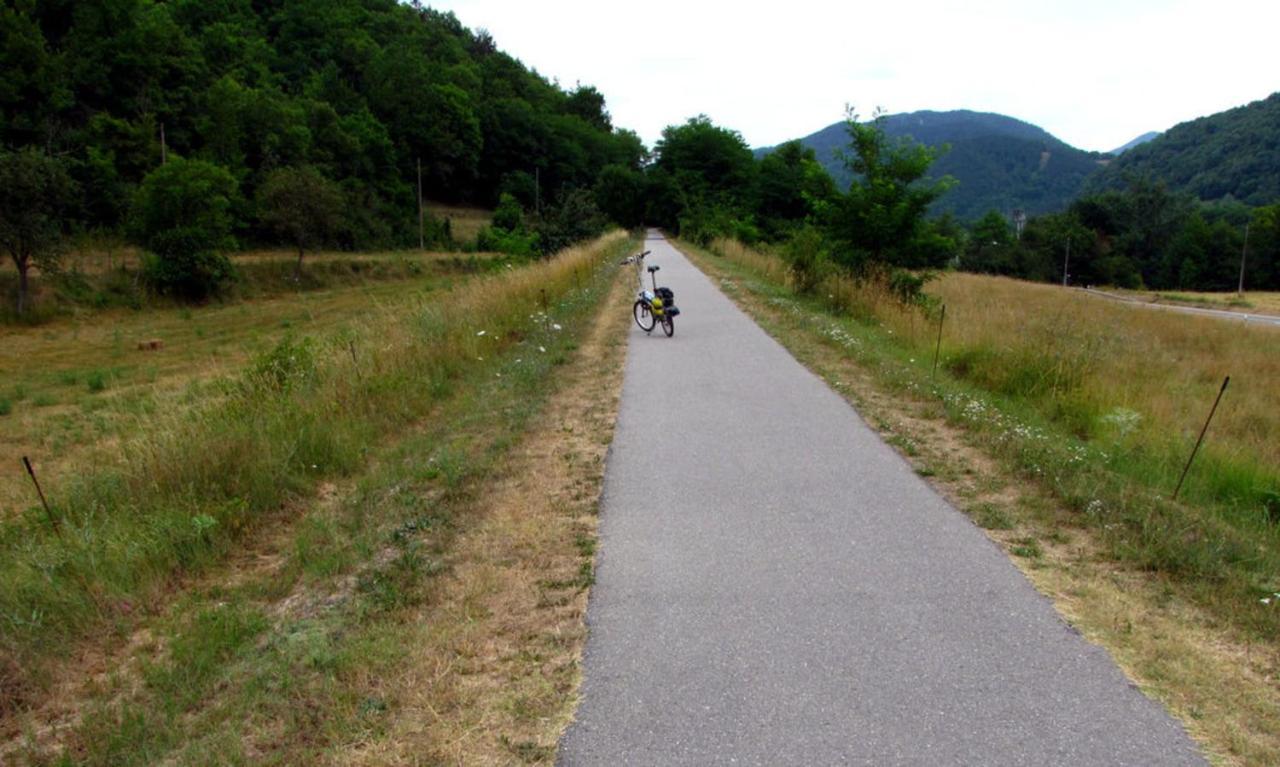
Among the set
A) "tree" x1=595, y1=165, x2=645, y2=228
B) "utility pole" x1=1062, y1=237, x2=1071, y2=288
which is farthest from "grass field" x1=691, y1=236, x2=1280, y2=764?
"utility pole" x1=1062, y1=237, x2=1071, y2=288

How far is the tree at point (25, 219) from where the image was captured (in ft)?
100

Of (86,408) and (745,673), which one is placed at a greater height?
(745,673)

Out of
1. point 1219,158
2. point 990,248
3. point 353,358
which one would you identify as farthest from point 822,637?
point 1219,158

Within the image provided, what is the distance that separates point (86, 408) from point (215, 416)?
551 inches

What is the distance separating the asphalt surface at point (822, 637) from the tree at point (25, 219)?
3500 cm

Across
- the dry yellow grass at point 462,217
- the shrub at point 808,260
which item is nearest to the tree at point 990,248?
the dry yellow grass at point 462,217

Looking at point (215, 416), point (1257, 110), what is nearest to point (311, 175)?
point (215, 416)

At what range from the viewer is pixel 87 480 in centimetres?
622

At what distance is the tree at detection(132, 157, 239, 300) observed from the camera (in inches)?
1494

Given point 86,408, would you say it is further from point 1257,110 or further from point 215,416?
point 1257,110

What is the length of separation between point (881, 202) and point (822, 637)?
1459 cm

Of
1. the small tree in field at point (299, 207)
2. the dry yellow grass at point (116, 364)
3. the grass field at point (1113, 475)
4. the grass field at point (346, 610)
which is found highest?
the small tree in field at point (299, 207)

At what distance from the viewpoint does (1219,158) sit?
12431cm

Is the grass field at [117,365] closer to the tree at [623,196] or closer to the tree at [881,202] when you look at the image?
the tree at [881,202]
